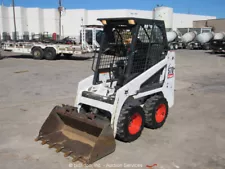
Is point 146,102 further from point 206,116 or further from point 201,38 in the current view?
point 201,38

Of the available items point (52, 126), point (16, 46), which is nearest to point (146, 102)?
point (52, 126)

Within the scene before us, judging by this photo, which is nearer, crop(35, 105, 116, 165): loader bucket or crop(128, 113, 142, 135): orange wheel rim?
crop(35, 105, 116, 165): loader bucket

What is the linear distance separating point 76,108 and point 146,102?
141 cm

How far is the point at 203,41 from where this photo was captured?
29.9 m

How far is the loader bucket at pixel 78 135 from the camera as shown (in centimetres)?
369

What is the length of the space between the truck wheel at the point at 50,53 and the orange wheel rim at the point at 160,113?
1310 centimetres

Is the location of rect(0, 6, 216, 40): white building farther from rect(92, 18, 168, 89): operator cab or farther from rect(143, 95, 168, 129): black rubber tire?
rect(143, 95, 168, 129): black rubber tire

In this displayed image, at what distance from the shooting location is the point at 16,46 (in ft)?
60.2

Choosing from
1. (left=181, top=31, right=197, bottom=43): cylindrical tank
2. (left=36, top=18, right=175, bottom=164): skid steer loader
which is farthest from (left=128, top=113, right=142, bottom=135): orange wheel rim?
(left=181, top=31, right=197, bottom=43): cylindrical tank

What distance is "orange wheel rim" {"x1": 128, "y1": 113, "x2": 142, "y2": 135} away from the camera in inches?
169

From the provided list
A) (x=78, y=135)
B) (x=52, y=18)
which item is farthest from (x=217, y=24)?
(x=78, y=135)

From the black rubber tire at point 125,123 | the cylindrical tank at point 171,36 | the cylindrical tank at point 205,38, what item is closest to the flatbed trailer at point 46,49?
the black rubber tire at point 125,123

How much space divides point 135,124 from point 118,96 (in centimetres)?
68

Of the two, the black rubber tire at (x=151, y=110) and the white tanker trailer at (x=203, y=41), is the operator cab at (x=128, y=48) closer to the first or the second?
the black rubber tire at (x=151, y=110)
